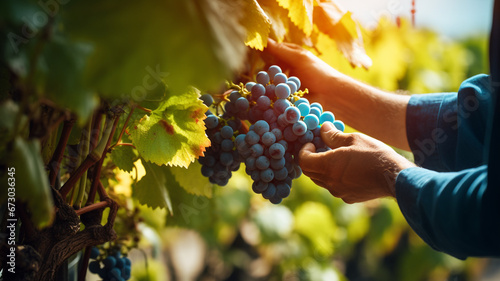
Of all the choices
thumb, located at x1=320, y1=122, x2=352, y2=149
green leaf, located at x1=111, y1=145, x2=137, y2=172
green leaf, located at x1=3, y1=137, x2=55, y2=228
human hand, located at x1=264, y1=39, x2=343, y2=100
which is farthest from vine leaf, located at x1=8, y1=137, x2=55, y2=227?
human hand, located at x1=264, y1=39, x2=343, y2=100

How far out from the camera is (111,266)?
798 mm

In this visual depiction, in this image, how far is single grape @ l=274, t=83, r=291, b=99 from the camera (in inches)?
26.8

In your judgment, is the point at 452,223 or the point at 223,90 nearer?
the point at 452,223

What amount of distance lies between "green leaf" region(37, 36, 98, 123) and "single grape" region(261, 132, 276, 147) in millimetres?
330

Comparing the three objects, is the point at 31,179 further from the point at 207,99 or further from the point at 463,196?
the point at 463,196

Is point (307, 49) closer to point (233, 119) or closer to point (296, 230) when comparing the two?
point (233, 119)

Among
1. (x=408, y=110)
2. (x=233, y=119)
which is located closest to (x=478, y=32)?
(x=408, y=110)

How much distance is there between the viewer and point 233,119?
2.41 feet

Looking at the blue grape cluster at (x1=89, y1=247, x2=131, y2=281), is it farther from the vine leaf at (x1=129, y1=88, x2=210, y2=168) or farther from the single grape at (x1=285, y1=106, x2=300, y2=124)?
the single grape at (x1=285, y1=106, x2=300, y2=124)

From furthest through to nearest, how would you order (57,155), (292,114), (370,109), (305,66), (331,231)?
(331,231), (370,109), (305,66), (292,114), (57,155)

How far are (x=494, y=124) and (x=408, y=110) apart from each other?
481 mm

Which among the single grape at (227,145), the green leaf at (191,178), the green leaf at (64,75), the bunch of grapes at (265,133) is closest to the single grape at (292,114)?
the bunch of grapes at (265,133)

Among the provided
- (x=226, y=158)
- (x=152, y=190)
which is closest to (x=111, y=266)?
(x=152, y=190)

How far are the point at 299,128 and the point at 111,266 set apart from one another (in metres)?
0.42
